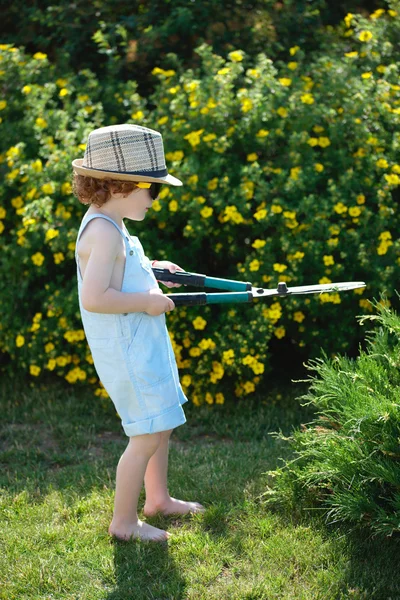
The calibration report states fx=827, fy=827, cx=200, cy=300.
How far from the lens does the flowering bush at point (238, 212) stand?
4086mm

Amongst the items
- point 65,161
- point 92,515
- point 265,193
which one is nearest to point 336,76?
point 265,193

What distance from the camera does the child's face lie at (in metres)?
2.81

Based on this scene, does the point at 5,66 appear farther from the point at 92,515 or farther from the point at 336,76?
the point at 92,515

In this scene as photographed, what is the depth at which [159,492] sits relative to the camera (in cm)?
316

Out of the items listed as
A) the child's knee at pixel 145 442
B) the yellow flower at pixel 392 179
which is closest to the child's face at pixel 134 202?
the child's knee at pixel 145 442

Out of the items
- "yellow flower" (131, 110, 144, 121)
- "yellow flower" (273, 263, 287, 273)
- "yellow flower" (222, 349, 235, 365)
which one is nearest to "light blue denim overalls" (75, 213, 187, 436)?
"yellow flower" (222, 349, 235, 365)

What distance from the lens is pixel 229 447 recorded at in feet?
12.7

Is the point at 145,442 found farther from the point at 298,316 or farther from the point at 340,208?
A: the point at 340,208

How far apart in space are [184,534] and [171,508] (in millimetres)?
171

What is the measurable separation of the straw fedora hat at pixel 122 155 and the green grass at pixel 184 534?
130cm

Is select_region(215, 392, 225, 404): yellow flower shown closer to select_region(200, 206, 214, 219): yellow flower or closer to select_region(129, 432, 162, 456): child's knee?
select_region(200, 206, 214, 219): yellow flower

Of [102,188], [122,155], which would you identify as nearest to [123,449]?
[102,188]

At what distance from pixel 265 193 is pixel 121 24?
1972mm

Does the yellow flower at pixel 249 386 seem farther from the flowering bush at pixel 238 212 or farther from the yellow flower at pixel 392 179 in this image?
the yellow flower at pixel 392 179
